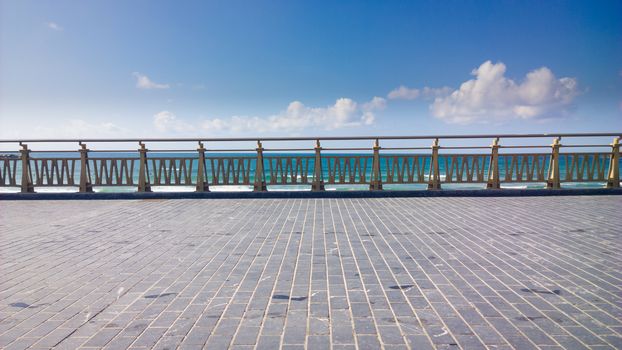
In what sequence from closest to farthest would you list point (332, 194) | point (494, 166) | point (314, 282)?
point (314, 282), point (332, 194), point (494, 166)

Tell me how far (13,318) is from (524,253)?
231 inches

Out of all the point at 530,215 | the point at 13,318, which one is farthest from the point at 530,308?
the point at 530,215

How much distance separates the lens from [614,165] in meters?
12.0

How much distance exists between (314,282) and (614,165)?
39.3 feet

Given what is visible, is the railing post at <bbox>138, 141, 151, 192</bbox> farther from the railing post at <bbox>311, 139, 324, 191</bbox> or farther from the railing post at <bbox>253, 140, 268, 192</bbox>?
the railing post at <bbox>311, 139, 324, 191</bbox>

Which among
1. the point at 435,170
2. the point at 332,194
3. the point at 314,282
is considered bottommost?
the point at 314,282

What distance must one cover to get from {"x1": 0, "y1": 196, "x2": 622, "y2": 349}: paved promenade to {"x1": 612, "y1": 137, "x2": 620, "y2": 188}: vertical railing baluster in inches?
189

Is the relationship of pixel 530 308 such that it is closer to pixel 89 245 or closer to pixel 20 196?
pixel 89 245

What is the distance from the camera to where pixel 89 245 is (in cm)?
618

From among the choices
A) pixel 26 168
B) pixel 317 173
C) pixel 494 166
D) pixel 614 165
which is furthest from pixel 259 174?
pixel 614 165

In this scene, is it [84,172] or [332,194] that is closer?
[332,194]

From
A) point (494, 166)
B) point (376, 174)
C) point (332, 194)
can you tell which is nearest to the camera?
point (332, 194)

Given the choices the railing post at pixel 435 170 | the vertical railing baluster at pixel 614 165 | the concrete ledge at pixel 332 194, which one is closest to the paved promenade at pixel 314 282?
the concrete ledge at pixel 332 194

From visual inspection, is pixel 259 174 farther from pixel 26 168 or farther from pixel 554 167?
pixel 554 167
